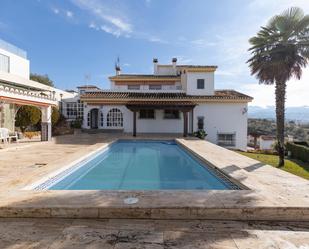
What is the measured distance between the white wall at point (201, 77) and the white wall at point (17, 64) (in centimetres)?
2288

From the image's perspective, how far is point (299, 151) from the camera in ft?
62.3

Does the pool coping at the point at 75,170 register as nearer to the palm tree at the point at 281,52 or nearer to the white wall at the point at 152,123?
the palm tree at the point at 281,52

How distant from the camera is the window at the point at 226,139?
2467cm

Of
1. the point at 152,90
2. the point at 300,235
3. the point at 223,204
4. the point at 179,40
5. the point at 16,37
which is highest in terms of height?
the point at 16,37

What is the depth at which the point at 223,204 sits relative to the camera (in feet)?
16.3

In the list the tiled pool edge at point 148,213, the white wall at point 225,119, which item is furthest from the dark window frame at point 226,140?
the tiled pool edge at point 148,213

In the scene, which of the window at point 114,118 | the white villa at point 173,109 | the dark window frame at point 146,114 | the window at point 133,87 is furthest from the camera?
the window at point 133,87

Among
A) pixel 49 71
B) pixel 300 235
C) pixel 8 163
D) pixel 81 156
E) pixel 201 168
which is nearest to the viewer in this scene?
pixel 300 235

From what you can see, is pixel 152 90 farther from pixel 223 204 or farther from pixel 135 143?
pixel 223 204

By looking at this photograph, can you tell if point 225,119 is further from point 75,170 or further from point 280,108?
point 75,170

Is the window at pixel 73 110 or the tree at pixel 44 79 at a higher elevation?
the tree at pixel 44 79

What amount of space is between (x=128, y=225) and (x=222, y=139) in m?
22.1

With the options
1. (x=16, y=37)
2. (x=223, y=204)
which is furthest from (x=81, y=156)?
(x=16, y=37)

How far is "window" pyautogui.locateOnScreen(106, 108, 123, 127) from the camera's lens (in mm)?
25734
